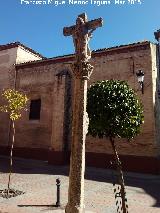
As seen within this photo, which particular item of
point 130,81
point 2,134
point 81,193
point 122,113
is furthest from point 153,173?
point 2,134

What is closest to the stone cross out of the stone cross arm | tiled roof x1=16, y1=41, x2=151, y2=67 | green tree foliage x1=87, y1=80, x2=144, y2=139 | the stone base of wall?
the stone cross arm

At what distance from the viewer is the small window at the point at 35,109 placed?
65.1 feet

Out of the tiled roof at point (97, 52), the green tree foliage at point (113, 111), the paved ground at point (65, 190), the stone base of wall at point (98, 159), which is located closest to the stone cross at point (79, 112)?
the green tree foliage at point (113, 111)

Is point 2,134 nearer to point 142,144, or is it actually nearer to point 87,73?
point 142,144

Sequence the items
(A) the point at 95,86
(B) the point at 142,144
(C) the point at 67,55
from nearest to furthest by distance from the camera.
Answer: (A) the point at 95,86 → (B) the point at 142,144 → (C) the point at 67,55

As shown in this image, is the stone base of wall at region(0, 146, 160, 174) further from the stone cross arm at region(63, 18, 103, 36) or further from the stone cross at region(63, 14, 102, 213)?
the stone cross arm at region(63, 18, 103, 36)

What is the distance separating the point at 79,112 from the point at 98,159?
37.0ft

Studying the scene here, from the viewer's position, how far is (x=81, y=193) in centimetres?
539

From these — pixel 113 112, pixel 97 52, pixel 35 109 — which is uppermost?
pixel 97 52

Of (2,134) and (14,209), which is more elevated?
(2,134)

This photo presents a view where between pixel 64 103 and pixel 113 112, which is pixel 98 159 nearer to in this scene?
pixel 64 103

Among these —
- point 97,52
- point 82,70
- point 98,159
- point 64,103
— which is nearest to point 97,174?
point 98,159

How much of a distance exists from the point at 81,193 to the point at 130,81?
1179 cm

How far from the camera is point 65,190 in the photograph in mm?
10453
